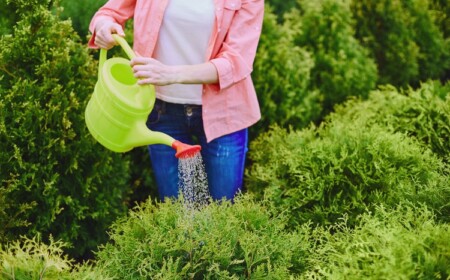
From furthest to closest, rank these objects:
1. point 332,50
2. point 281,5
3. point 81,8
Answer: point 281,5 → point 332,50 → point 81,8

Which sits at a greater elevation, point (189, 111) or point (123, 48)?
point (123, 48)

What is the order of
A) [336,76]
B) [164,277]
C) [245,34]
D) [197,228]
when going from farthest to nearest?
[336,76], [245,34], [197,228], [164,277]

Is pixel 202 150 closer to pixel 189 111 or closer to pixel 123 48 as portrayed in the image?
pixel 189 111

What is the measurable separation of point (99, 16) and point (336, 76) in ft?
8.11

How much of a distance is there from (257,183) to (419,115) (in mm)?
1073

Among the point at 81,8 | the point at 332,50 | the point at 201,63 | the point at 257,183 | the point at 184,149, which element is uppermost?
the point at 201,63

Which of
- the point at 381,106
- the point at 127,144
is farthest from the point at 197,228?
the point at 381,106

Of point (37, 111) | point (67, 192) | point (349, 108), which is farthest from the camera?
point (349, 108)

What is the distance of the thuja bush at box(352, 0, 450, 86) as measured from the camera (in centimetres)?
546

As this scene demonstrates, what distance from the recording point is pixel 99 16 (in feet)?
9.25

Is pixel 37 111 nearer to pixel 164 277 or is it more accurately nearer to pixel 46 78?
pixel 46 78

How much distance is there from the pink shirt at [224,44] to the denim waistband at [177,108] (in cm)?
8

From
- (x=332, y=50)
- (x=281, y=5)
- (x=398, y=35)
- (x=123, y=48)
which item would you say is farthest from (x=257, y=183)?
(x=281, y=5)

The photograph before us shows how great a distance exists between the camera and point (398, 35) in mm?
5523
